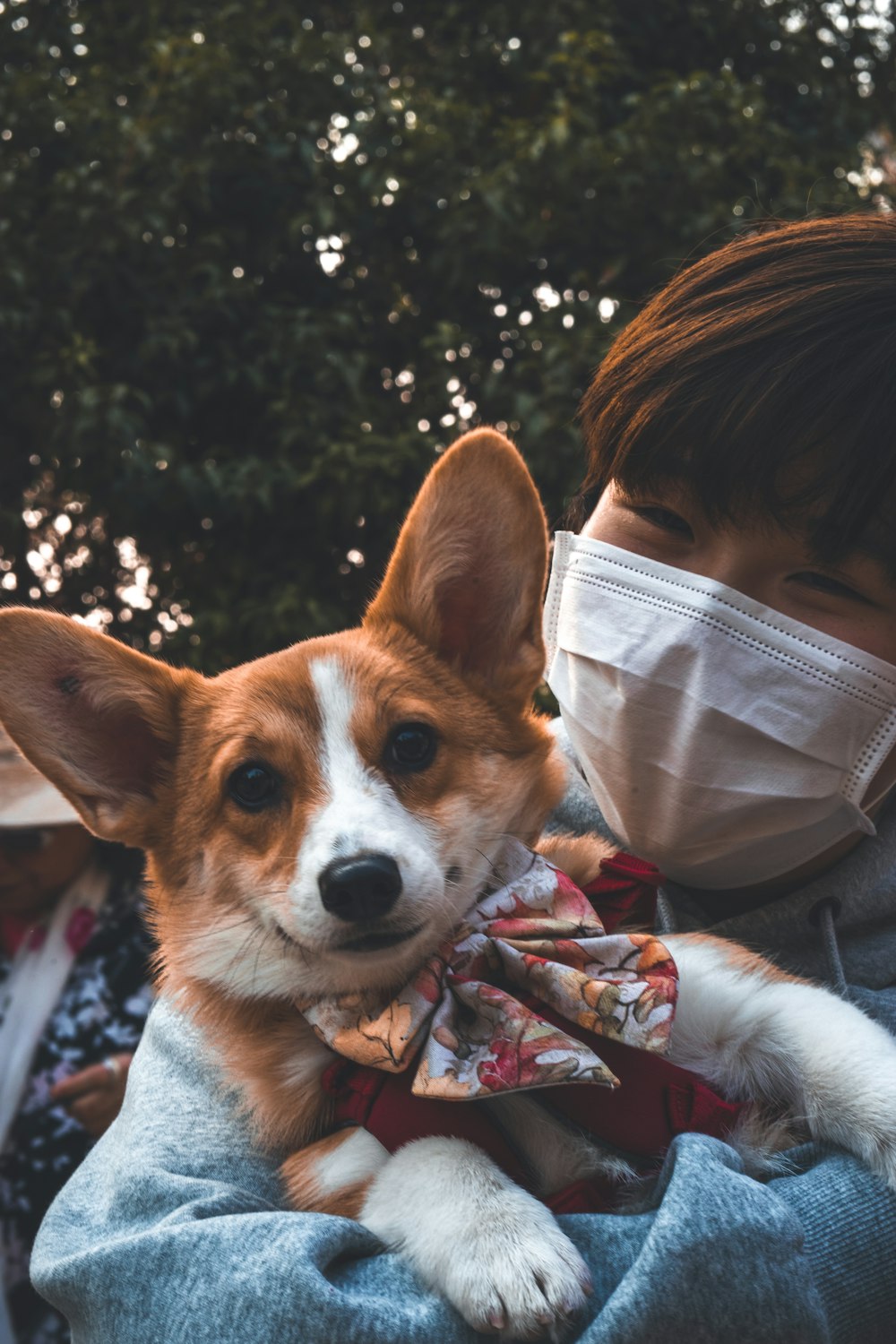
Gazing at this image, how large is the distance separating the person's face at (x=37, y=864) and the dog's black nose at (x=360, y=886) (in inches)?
110

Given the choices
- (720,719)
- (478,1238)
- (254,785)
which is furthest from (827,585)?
(478,1238)

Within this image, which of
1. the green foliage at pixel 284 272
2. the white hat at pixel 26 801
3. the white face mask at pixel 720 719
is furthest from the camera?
the green foliage at pixel 284 272

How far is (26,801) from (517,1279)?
323cm

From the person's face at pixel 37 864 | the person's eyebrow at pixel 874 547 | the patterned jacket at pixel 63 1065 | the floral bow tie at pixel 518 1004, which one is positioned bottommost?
the patterned jacket at pixel 63 1065

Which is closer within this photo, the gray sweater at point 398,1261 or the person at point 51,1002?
the gray sweater at point 398,1261

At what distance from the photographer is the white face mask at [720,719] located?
2.08 metres

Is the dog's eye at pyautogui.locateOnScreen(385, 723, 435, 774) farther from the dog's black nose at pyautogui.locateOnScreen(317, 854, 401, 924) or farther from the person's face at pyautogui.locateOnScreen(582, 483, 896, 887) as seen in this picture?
the person's face at pyautogui.locateOnScreen(582, 483, 896, 887)

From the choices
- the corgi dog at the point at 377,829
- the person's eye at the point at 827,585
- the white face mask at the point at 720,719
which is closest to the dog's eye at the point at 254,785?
the corgi dog at the point at 377,829

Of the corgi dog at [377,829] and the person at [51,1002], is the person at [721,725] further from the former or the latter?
the person at [51,1002]

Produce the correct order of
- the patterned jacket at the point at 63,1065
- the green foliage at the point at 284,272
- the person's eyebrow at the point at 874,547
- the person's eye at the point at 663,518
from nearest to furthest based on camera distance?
the person's eyebrow at the point at 874,547, the person's eye at the point at 663,518, the patterned jacket at the point at 63,1065, the green foliage at the point at 284,272

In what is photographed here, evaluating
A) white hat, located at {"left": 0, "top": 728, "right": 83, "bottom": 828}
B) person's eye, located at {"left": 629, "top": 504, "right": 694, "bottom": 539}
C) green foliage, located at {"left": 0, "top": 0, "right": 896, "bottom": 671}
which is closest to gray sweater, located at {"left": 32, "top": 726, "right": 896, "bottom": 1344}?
person's eye, located at {"left": 629, "top": 504, "right": 694, "bottom": 539}

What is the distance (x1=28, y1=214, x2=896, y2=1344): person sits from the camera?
5.23 ft

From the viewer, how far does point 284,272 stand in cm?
542

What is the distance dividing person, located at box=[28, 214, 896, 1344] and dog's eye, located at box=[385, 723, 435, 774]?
0.41 metres
